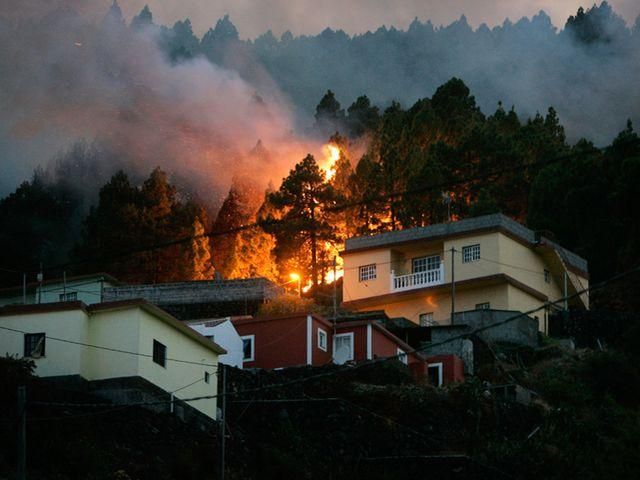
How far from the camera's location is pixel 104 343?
38.3m

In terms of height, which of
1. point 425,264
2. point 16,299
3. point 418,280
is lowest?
point 16,299

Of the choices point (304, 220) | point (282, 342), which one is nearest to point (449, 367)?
point (282, 342)

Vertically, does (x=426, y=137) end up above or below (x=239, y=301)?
above

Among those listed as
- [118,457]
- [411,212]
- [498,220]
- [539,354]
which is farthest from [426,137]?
[118,457]

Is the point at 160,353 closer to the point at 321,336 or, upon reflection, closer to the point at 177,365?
the point at 177,365

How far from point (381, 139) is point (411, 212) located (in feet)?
50.1

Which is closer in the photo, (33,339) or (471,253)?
(33,339)

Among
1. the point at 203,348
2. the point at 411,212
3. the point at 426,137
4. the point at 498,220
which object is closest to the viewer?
the point at 203,348

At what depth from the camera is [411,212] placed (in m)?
71.5

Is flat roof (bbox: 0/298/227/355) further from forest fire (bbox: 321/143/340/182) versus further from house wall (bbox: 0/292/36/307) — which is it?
forest fire (bbox: 321/143/340/182)

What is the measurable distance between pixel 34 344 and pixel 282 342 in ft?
36.9

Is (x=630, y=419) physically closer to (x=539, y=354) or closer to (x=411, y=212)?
(x=539, y=354)

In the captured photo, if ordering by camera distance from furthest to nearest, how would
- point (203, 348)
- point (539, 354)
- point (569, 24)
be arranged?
1. point (569, 24)
2. point (539, 354)
3. point (203, 348)

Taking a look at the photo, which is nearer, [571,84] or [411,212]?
[411,212]
